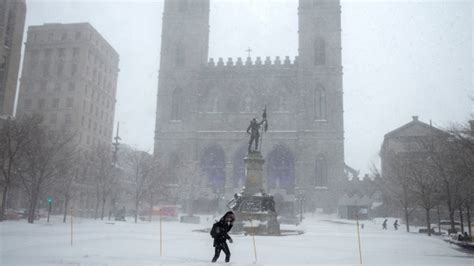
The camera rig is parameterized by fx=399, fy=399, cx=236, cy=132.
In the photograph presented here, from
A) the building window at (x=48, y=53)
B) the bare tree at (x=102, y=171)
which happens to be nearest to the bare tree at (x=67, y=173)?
the bare tree at (x=102, y=171)

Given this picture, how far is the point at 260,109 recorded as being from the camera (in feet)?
181

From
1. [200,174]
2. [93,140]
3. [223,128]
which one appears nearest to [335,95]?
[223,128]

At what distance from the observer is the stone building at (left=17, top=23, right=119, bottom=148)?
51344 mm

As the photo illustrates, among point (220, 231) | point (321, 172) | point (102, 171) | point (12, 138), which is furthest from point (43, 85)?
point (220, 231)

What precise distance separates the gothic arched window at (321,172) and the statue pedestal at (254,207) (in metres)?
34.4

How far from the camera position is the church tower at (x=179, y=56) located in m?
57.1

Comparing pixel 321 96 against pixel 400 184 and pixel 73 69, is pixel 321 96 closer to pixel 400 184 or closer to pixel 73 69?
pixel 400 184

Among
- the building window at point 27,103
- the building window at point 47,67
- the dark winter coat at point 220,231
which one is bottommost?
the dark winter coat at point 220,231

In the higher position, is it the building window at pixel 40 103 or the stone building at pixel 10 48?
the building window at pixel 40 103

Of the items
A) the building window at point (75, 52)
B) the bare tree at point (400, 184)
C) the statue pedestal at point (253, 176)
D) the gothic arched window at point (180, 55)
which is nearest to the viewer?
the statue pedestal at point (253, 176)

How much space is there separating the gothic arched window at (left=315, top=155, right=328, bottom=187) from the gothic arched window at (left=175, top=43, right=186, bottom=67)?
951 inches

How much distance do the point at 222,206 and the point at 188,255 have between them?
130 feet

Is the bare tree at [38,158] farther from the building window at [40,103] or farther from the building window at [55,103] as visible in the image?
the building window at [55,103]

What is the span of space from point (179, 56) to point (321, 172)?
26600 mm
